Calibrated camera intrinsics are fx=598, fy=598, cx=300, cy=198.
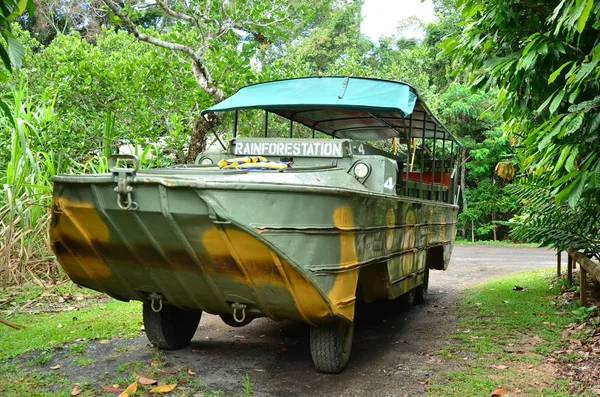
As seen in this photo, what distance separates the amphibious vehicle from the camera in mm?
3219

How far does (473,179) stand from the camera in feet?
65.7

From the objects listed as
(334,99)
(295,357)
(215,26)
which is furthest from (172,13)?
(295,357)

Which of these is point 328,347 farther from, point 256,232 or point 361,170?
point 361,170

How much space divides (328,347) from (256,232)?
1.16m

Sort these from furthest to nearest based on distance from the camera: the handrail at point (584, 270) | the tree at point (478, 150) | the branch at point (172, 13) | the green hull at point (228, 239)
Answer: the tree at point (478, 150) → the branch at point (172, 13) → the handrail at point (584, 270) → the green hull at point (228, 239)

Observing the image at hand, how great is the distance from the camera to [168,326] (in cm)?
454

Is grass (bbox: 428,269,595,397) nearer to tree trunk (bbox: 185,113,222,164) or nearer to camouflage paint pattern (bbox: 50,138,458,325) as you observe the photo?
camouflage paint pattern (bbox: 50,138,458,325)

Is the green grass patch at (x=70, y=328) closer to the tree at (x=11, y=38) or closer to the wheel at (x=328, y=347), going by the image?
the wheel at (x=328, y=347)

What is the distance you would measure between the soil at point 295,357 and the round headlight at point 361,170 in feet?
4.47

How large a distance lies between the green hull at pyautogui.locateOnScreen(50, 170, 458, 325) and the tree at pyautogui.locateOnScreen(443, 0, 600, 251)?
44.0 inches

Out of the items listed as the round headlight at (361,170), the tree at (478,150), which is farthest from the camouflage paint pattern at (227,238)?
the tree at (478,150)

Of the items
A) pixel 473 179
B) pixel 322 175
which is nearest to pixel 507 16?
pixel 322 175

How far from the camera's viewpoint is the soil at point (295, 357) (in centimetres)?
379

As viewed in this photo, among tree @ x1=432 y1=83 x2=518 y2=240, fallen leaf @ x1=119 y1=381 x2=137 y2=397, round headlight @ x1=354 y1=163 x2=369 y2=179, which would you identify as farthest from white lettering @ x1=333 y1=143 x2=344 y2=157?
tree @ x1=432 y1=83 x2=518 y2=240
